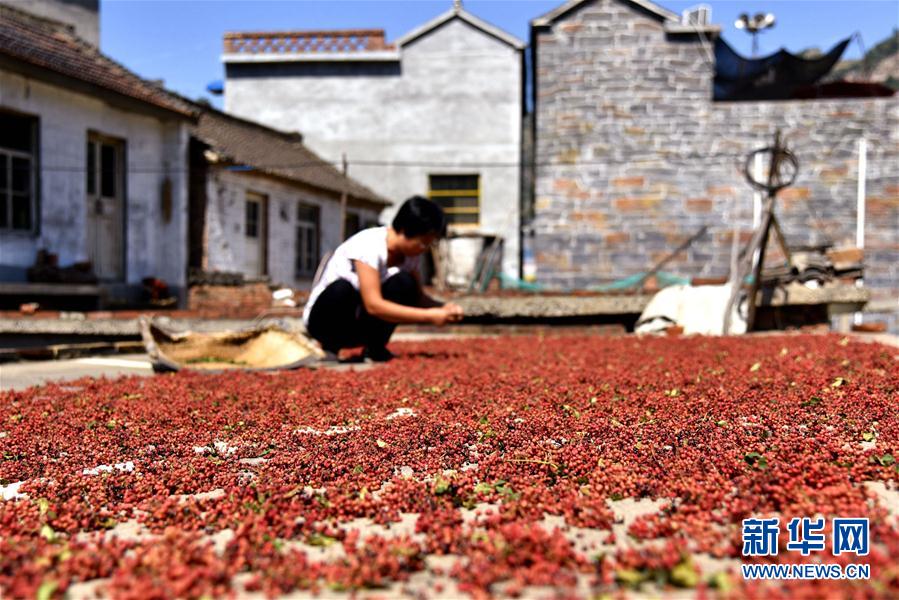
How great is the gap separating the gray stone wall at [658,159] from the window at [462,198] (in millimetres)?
4198

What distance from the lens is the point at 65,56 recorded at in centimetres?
959

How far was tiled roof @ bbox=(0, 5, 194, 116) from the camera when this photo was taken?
28.1ft

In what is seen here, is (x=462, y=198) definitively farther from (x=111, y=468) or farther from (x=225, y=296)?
(x=111, y=468)

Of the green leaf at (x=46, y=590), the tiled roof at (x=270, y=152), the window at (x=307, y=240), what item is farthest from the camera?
the window at (x=307, y=240)

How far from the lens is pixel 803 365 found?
12.2 ft

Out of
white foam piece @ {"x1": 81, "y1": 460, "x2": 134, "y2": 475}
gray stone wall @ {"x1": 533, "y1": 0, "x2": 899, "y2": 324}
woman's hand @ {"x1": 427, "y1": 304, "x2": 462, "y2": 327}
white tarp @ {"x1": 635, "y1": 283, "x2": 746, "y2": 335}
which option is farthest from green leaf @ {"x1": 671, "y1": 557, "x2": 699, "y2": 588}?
gray stone wall @ {"x1": 533, "y1": 0, "x2": 899, "y2": 324}

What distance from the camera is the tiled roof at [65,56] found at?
337 inches

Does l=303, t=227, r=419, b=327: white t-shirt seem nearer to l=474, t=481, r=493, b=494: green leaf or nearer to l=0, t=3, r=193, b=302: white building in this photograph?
l=474, t=481, r=493, b=494: green leaf

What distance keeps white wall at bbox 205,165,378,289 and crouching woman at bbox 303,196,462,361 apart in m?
7.91

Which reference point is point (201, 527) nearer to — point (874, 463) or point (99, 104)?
point (874, 463)

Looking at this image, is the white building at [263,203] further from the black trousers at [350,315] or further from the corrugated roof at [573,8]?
the black trousers at [350,315]

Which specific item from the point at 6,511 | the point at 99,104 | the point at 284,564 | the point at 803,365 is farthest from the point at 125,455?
the point at 99,104

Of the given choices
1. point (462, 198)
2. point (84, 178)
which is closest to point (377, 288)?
point (84, 178)

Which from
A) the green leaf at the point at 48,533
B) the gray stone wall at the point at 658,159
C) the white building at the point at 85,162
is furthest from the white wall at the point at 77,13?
the green leaf at the point at 48,533
